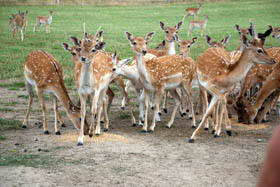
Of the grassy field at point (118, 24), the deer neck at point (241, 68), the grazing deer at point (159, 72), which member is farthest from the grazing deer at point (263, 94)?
the grassy field at point (118, 24)

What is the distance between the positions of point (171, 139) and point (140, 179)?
206cm

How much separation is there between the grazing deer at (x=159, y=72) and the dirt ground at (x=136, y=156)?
0.68m

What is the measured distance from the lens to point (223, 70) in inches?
265

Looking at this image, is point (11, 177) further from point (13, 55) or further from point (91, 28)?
point (91, 28)

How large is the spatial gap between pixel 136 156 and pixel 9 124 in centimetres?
272

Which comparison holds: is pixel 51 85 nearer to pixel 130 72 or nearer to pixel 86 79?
pixel 86 79

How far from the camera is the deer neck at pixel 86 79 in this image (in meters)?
6.13

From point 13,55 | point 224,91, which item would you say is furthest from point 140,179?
point 13,55

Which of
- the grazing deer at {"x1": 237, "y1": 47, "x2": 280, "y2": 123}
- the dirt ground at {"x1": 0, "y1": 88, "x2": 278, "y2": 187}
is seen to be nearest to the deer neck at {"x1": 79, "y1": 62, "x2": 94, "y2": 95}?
the dirt ground at {"x1": 0, "y1": 88, "x2": 278, "y2": 187}

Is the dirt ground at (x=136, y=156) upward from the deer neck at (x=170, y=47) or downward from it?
downward

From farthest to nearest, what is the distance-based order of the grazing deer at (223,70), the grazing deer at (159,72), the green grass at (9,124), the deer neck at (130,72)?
the deer neck at (130,72) → the grazing deer at (159,72) → the green grass at (9,124) → the grazing deer at (223,70)

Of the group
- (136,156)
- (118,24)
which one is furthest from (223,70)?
(118,24)

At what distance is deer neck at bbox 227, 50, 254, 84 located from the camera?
21.1 feet

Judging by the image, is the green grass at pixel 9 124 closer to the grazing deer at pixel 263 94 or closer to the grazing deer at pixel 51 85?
the grazing deer at pixel 51 85
